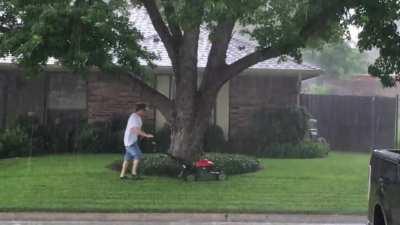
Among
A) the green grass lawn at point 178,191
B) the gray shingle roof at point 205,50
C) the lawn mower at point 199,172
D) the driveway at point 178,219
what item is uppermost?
the gray shingle roof at point 205,50

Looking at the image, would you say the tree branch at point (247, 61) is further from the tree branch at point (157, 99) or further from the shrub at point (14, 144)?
the shrub at point (14, 144)

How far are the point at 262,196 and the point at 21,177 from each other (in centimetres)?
538

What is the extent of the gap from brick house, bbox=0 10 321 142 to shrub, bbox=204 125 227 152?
754 millimetres

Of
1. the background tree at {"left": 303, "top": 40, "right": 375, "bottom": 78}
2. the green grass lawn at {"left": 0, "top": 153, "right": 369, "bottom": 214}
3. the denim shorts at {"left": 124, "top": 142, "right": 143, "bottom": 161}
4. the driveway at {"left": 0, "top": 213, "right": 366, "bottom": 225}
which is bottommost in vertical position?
the driveway at {"left": 0, "top": 213, "right": 366, "bottom": 225}

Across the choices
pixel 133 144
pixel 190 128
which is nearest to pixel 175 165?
pixel 190 128

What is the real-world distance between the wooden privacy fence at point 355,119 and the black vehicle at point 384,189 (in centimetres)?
1781

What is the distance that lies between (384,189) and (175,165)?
926 centimetres

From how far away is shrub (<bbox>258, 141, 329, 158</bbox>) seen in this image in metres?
20.8

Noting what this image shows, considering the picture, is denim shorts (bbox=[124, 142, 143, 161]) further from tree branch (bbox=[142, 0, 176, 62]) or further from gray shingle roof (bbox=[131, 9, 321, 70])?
gray shingle roof (bbox=[131, 9, 321, 70])

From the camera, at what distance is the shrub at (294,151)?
2084 centimetres

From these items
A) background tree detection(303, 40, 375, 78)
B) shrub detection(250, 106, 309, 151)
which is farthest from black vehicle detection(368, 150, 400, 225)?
background tree detection(303, 40, 375, 78)

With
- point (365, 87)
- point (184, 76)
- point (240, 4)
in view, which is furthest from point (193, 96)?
point (365, 87)

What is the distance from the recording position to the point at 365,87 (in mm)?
45156

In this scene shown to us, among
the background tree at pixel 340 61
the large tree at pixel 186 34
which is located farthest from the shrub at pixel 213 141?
the background tree at pixel 340 61
